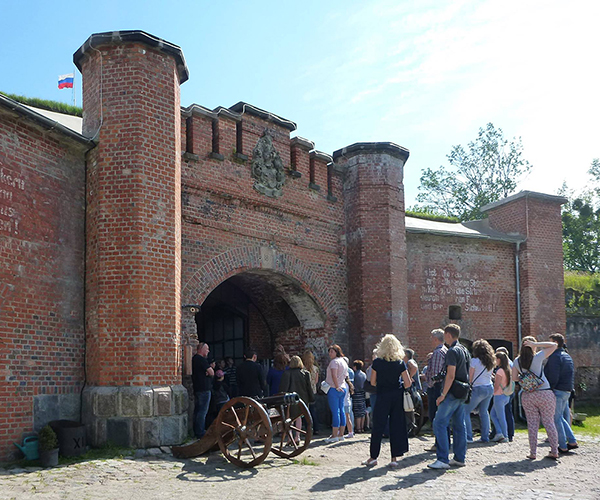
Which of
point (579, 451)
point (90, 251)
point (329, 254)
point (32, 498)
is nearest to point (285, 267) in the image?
point (329, 254)

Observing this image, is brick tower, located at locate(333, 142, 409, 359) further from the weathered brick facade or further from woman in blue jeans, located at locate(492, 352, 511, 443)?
woman in blue jeans, located at locate(492, 352, 511, 443)

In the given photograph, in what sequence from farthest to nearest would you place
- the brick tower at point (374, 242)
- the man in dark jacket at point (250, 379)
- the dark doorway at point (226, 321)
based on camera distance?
the dark doorway at point (226, 321) < the brick tower at point (374, 242) < the man in dark jacket at point (250, 379)

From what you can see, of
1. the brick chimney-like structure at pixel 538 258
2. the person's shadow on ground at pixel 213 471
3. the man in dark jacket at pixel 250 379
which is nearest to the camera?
the person's shadow on ground at pixel 213 471

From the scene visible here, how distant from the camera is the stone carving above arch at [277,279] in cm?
1112

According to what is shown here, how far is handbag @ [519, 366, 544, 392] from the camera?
8.19m

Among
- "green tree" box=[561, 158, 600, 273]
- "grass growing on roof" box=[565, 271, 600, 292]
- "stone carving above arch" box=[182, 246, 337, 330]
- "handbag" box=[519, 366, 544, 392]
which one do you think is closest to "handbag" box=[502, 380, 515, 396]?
"handbag" box=[519, 366, 544, 392]

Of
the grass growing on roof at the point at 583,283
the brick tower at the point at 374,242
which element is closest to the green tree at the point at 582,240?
the grass growing on roof at the point at 583,283

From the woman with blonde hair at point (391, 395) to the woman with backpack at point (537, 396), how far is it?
185 centimetres

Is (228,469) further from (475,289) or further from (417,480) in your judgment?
(475,289)

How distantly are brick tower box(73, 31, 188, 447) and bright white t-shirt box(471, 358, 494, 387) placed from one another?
14.2 ft

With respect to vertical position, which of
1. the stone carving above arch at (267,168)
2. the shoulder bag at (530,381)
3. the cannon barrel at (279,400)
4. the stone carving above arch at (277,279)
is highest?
the stone carving above arch at (267,168)

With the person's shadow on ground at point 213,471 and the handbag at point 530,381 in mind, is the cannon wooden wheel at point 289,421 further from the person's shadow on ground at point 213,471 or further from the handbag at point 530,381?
the handbag at point 530,381

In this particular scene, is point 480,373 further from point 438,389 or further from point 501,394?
point 501,394

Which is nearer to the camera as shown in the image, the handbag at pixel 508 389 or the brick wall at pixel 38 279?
the brick wall at pixel 38 279
